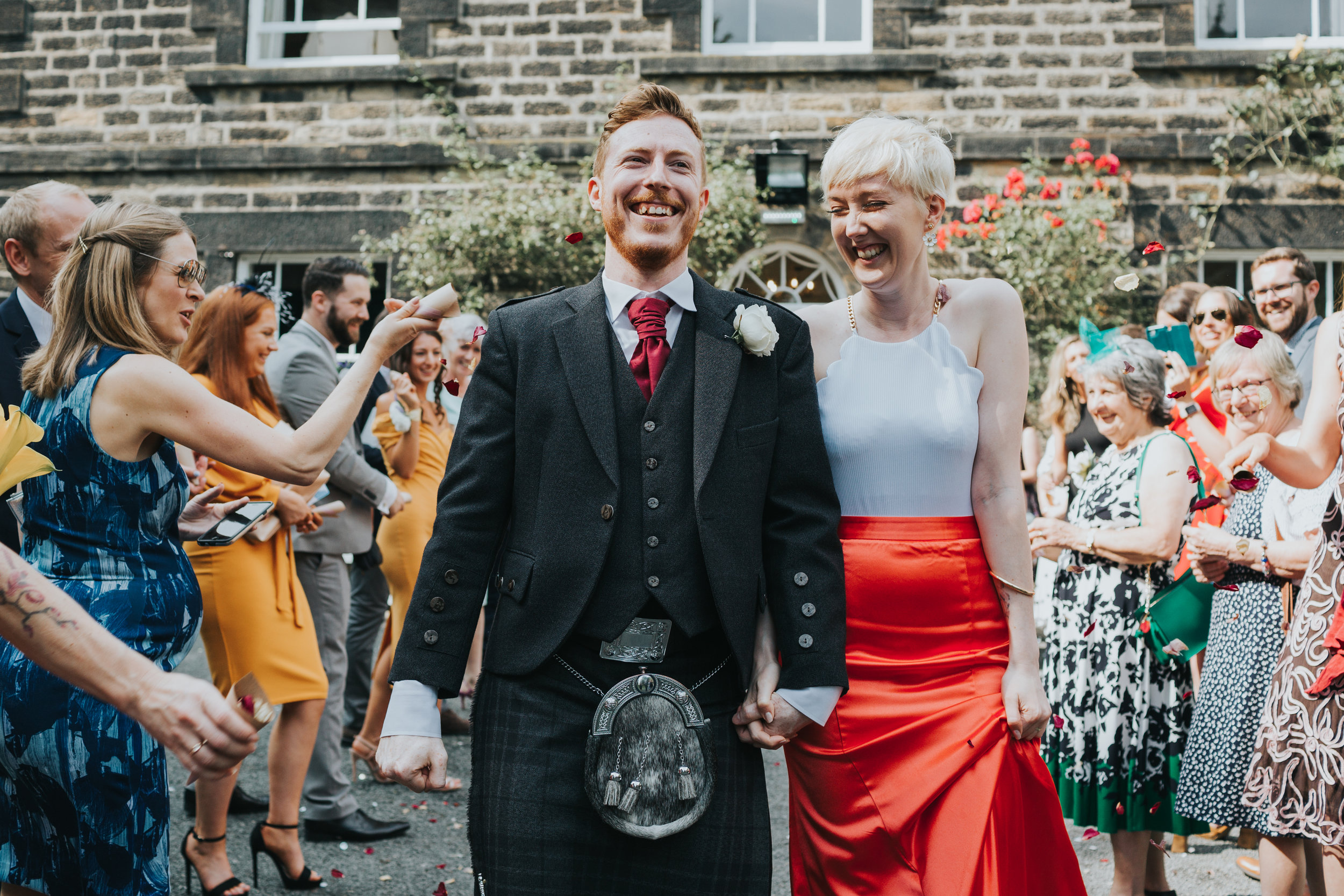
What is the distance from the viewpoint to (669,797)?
2.10 metres

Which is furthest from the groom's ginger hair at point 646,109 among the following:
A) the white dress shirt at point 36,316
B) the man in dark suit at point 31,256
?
the white dress shirt at point 36,316

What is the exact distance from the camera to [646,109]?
2.34 metres

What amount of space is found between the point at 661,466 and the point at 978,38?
816cm

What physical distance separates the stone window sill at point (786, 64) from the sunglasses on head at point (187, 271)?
23.5 ft

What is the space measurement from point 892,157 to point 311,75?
27.8 feet

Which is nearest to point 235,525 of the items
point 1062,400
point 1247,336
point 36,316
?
point 36,316

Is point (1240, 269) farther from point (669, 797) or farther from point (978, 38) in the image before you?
point (669, 797)

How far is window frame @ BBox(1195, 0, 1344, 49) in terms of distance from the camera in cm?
913

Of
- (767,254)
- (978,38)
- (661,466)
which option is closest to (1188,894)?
(661,466)

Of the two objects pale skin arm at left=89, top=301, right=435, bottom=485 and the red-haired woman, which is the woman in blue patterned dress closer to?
pale skin arm at left=89, top=301, right=435, bottom=485

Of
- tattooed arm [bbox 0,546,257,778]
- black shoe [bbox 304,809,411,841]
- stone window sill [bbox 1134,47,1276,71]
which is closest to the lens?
tattooed arm [bbox 0,546,257,778]

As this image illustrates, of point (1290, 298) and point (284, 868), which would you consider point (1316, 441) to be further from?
point (284, 868)

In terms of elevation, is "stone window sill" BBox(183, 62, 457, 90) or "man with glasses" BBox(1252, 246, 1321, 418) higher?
"stone window sill" BBox(183, 62, 457, 90)

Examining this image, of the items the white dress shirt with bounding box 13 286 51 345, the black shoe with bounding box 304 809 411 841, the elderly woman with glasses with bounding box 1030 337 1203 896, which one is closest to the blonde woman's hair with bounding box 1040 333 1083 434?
the elderly woman with glasses with bounding box 1030 337 1203 896
